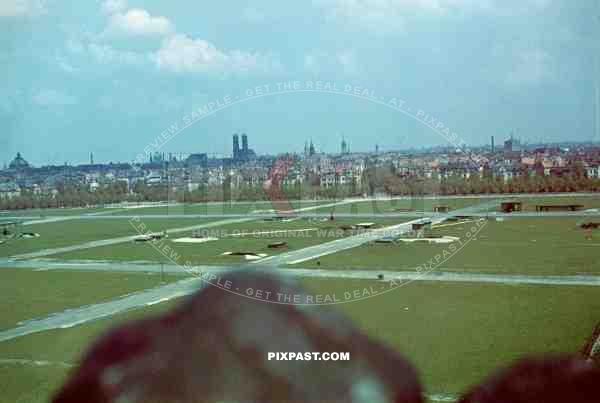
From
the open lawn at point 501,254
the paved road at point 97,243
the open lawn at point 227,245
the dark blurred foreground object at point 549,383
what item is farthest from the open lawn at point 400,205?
the dark blurred foreground object at point 549,383

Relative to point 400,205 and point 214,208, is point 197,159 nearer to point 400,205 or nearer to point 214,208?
point 214,208

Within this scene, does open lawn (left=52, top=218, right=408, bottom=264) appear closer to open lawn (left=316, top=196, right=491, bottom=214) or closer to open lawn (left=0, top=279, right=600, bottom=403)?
open lawn (left=0, top=279, right=600, bottom=403)

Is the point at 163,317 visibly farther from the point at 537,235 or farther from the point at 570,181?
the point at 570,181

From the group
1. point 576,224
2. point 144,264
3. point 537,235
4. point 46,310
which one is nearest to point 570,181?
point 576,224

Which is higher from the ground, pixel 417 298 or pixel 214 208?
pixel 214 208

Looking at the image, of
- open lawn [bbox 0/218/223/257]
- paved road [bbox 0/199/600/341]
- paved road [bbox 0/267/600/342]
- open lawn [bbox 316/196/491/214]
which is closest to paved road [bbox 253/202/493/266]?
paved road [bbox 0/199/600/341]

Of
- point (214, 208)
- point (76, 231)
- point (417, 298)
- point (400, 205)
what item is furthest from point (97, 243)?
point (400, 205)
